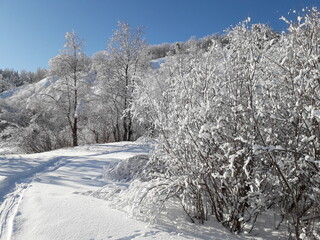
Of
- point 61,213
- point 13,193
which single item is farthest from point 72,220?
point 13,193

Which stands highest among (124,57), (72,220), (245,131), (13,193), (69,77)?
(124,57)

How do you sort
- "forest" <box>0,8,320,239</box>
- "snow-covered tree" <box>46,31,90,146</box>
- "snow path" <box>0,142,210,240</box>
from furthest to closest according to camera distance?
1. "snow-covered tree" <box>46,31,90,146</box>
2. "snow path" <box>0,142,210,240</box>
3. "forest" <box>0,8,320,239</box>

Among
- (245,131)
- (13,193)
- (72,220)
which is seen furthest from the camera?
(13,193)

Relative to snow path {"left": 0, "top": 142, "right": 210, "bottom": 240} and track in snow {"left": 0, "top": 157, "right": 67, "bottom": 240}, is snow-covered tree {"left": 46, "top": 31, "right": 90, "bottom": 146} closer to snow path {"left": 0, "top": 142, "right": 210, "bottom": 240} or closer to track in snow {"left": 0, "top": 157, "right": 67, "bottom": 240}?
track in snow {"left": 0, "top": 157, "right": 67, "bottom": 240}

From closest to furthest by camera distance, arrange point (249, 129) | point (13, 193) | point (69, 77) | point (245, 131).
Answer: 1. point (249, 129)
2. point (245, 131)
3. point (13, 193)
4. point (69, 77)

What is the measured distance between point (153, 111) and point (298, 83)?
2068 mm

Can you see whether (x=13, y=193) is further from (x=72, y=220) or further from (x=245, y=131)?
(x=245, y=131)

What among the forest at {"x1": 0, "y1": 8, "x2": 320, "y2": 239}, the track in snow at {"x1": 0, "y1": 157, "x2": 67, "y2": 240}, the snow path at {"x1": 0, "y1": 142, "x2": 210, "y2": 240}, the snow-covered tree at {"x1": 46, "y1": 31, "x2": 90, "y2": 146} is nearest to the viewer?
the forest at {"x1": 0, "y1": 8, "x2": 320, "y2": 239}

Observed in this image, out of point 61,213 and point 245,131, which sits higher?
point 245,131

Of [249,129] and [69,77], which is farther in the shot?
[69,77]

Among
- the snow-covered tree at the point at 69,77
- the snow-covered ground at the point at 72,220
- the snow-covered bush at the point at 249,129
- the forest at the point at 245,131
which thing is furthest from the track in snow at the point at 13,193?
the snow-covered tree at the point at 69,77

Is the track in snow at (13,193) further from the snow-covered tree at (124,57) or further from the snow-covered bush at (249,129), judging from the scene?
the snow-covered tree at (124,57)

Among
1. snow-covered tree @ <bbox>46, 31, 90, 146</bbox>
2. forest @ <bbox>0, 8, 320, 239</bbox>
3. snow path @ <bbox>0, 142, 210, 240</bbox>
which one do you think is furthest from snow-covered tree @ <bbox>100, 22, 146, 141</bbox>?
forest @ <bbox>0, 8, 320, 239</bbox>

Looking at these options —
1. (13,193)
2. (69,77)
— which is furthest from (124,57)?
(13,193)
